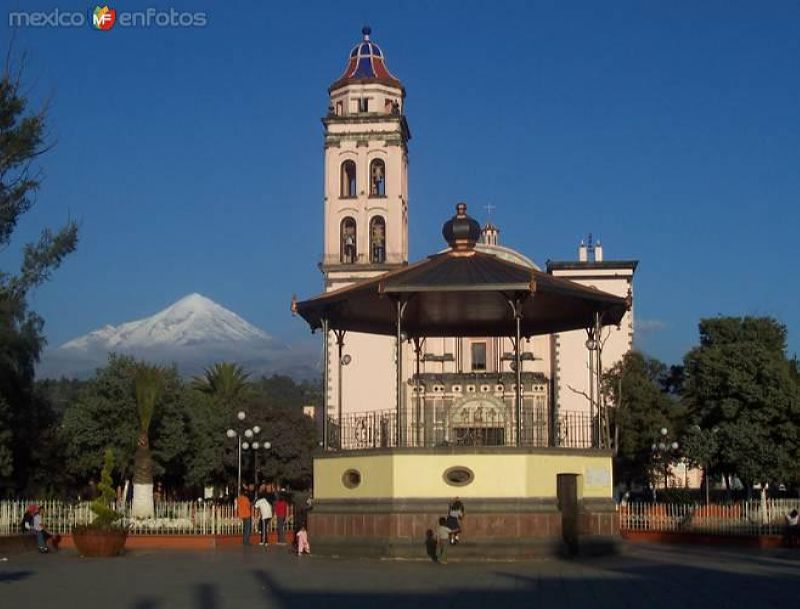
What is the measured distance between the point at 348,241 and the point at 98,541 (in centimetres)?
3748

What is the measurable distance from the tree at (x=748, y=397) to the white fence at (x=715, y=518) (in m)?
12.6

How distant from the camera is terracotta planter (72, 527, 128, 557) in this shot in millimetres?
26156

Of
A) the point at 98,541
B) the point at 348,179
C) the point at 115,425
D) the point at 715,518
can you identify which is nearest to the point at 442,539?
the point at 98,541

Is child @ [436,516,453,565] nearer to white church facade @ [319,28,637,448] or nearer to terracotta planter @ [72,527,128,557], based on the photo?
terracotta planter @ [72,527,128,557]

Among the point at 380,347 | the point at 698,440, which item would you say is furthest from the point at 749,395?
the point at 380,347

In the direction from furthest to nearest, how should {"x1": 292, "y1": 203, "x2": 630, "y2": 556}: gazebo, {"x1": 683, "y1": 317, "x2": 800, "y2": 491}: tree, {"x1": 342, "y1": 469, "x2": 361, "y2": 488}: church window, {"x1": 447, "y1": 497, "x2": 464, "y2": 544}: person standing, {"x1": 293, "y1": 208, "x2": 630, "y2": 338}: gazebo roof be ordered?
1. {"x1": 683, "y1": 317, "x2": 800, "y2": 491}: tree
2. {"x1": 342, "y1": 469, "x2": 361, "y2": 488}: church window
3. {"x1": 293, "y1": 208, "x2": 630, "y2": 338}: gazebo roof
4. {"x1": 292, "y1": 203, "x2": 630, "y2": 556}: gazebo
5. {"x1": 447, "y1": 497, "x2": 464, "y2": 544}: person standing

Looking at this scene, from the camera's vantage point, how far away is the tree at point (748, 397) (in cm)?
4653

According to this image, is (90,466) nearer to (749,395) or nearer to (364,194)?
(364,194)

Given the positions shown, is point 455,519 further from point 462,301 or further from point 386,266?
point 386,266

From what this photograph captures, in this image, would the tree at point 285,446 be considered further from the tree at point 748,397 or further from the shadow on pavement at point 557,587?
the shadow on pavement at point 557,587

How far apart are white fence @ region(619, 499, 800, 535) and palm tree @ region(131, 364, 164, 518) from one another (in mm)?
12794

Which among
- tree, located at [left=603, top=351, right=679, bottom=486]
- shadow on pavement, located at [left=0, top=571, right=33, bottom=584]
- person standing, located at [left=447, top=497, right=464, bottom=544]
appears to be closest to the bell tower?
tree, located at [left=603, top=351, right=679, bottom=486]

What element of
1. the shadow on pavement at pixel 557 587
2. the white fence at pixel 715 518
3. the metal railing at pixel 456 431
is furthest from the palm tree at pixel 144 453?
the white fence at pixel 715 518

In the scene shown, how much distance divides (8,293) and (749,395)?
93.2ft
